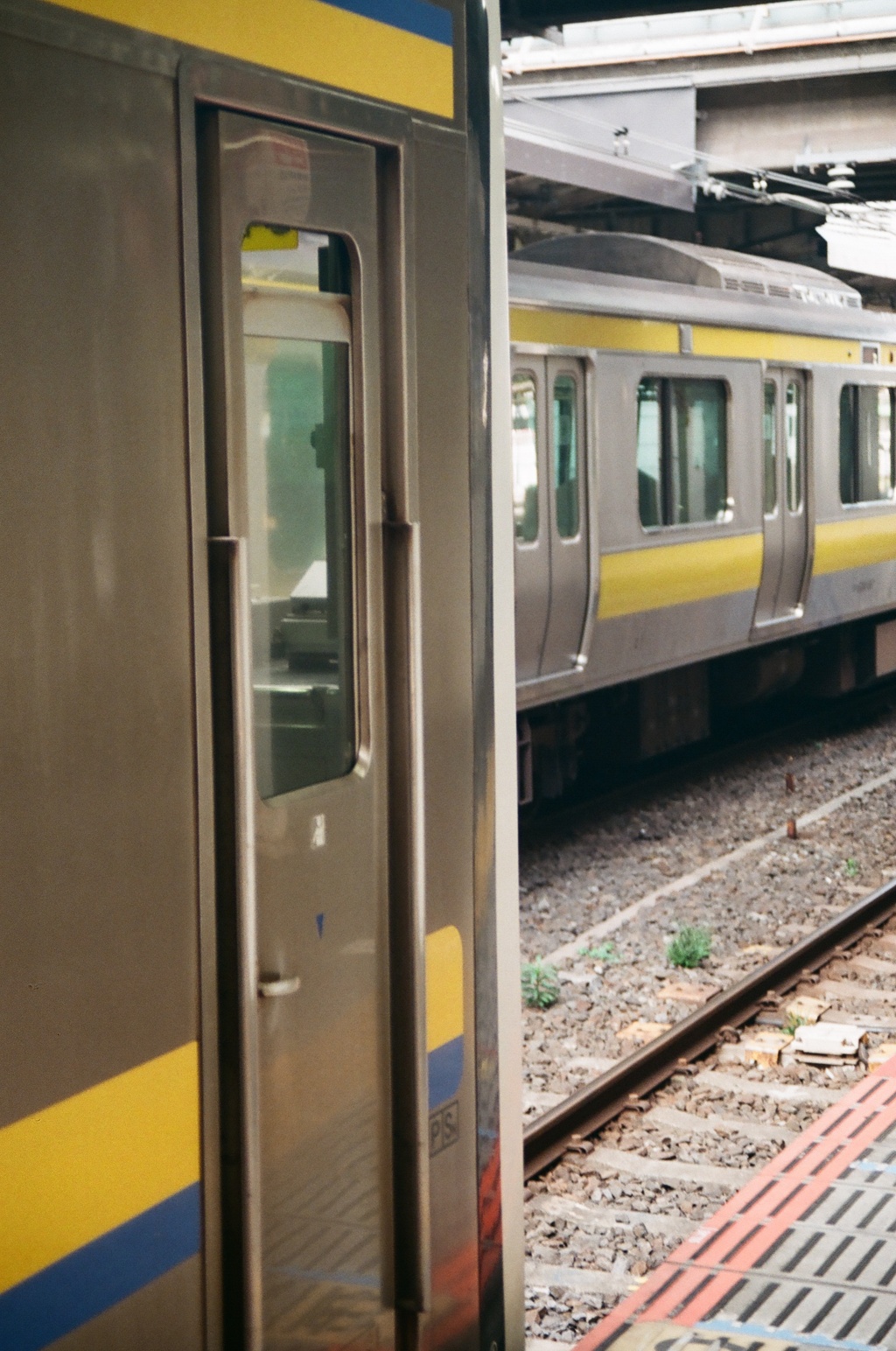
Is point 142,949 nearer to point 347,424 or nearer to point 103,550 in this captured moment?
point 103,550

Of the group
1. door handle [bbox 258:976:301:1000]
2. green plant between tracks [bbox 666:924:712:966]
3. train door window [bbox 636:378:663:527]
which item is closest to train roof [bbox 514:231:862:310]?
train door window [bbox 636:378:663:527]

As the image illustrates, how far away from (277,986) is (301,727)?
1.23 feet

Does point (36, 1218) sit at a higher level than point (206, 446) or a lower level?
lower

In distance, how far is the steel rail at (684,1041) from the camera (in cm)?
612

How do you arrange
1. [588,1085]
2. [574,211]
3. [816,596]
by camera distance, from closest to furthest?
[588,1085] < [816,596] < [574,211]

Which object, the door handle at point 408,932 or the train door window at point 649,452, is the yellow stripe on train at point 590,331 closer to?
the train door window at point 649,452

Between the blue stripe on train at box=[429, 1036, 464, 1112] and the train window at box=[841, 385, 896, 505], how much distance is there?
12.3 metres

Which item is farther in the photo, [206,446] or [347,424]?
[347,424]

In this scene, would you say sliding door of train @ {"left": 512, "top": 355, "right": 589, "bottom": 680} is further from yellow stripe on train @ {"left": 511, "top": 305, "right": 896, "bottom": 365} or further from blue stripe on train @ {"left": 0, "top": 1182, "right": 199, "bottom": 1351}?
blue stripe on train @ {"left": 0, "top": 1182, "right": 199, "bottom": 1351}

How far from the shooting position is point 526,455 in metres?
10.0

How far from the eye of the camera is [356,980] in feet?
8.96

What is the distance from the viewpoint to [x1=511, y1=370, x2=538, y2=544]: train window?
390 inches

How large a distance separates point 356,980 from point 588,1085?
155 inches

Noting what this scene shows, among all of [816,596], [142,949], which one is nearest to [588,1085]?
[142,949]
